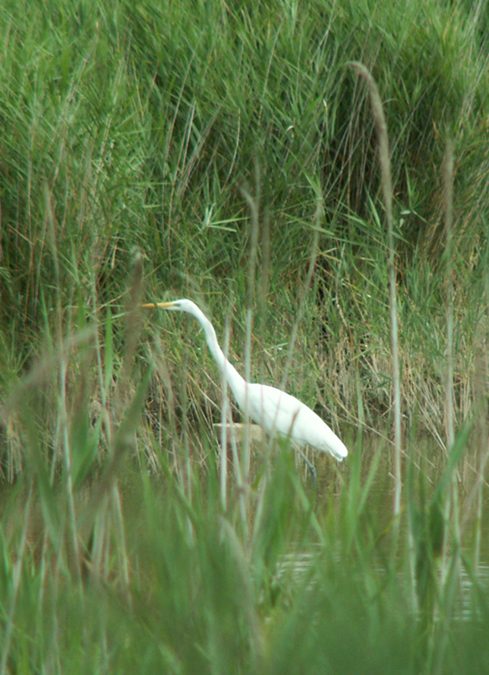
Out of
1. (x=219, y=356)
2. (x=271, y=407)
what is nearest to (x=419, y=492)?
(x=219, y=356)

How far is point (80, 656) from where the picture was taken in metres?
1.92

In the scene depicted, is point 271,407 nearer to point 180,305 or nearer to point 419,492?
point 180,305

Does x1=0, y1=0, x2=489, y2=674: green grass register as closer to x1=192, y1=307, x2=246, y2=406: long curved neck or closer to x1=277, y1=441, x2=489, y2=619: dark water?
x1=277, y1=441, x2=489, y2=619: dark water

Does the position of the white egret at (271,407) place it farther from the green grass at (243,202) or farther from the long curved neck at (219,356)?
the green grass at (243,202)

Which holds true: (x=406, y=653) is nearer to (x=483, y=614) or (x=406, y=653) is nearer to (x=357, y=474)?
(x=483, y=614)

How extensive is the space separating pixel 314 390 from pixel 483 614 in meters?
4.16

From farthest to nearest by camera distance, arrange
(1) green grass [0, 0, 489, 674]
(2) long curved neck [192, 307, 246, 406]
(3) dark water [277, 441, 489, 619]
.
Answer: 1. (2) long curved neck [192, 307, 246, 406]
2. (1) green grass [0, 0, 489, 674]
3. (3) dark water [277, 441, 489, 619]

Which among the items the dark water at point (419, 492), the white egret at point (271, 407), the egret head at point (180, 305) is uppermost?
the egret head at point (180, 305)

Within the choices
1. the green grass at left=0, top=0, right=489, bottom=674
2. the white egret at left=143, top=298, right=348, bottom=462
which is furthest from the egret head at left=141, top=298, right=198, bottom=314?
the green grass at left=0, top=0, right=489, bottom=674

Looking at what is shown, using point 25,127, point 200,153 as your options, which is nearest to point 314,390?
point 200,153

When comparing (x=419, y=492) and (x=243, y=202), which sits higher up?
(x=243, y=202)

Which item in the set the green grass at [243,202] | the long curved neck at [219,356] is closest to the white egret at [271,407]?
the long curved neck at [219,356]

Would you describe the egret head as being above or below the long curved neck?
above

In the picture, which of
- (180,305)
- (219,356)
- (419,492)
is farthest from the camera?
(180,305)
